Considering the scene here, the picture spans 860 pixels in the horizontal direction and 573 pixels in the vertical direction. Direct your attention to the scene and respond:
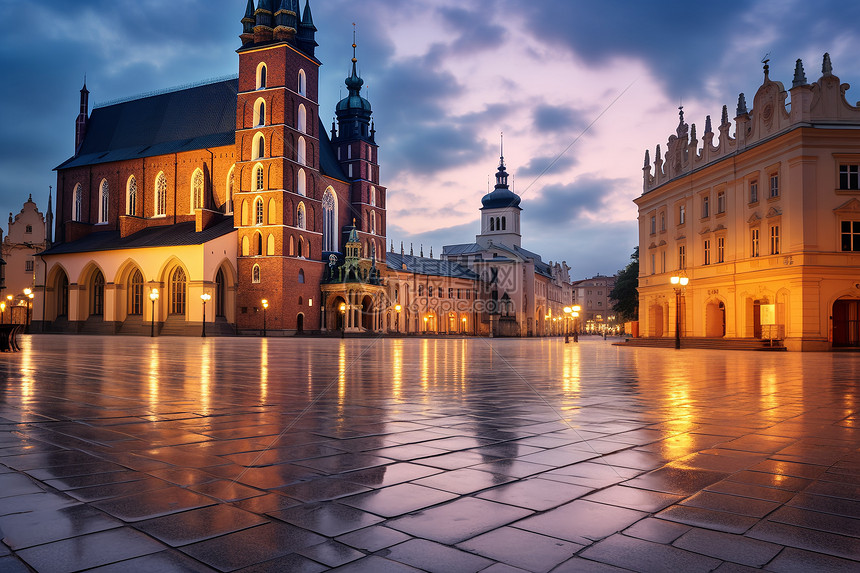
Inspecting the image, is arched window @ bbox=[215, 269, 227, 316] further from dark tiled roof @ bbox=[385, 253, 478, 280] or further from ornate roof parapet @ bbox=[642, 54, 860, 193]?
ornate roof parapet @ bbox=[642, 54, 860, 193]

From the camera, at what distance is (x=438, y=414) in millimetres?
7461

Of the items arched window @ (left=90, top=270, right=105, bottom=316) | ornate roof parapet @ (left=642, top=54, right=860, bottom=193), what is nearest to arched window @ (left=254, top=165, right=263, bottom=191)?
arched window @ (left=90, top=270, right=105, bottom=316)

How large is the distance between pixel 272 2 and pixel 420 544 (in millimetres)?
70916

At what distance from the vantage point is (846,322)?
34438 mm

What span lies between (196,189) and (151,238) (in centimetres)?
752

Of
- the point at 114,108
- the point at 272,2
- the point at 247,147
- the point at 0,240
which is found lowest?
the point at 0,240

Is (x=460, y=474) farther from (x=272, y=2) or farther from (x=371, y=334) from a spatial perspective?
(x=272, y=2)

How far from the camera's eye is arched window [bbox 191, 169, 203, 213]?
6669 cm

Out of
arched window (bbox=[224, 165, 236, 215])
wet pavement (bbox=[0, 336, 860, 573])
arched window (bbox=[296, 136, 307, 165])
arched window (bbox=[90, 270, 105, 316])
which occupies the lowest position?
wet pavement (bbox=[0, 336, 860, 573])

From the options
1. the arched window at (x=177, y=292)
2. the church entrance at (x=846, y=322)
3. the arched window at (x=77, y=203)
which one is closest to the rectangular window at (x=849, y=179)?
the church entrance at (x=846, y=322)

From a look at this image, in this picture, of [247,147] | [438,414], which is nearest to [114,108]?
[247,147]

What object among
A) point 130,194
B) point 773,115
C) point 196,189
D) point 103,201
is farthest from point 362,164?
point 773,115

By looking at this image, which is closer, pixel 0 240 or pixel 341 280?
pixel 341 280

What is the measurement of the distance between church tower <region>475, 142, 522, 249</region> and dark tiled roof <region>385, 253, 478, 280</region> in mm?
15832
